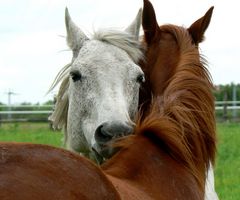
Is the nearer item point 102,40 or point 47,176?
point 47,176

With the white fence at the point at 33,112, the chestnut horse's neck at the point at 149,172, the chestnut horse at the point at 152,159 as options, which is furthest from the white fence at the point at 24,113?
the chestnut horse's neck at the point at 149,172

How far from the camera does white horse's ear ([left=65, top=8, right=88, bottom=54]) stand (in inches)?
175

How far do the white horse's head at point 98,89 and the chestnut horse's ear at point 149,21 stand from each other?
10cm

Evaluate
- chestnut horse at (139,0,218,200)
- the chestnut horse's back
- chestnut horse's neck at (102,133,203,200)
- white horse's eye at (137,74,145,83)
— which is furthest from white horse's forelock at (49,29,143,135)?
the chestnut horse's back

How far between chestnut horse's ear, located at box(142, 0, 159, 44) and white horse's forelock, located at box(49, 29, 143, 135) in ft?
0.37

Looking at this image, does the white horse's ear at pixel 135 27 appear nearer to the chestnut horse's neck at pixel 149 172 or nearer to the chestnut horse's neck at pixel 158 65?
the chestnut horse's neck at pixel 158 65

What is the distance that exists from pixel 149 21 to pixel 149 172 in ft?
6.13

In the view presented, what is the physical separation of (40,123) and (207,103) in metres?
20.3

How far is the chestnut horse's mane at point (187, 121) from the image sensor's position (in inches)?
120

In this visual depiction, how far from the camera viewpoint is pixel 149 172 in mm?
2881

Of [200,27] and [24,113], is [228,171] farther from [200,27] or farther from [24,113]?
[24,113]

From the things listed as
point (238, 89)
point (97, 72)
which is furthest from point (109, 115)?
point (238, 89)

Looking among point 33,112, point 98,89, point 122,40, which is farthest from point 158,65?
point 33,112

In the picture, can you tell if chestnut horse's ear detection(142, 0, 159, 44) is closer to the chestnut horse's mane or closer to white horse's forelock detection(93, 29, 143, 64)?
white horse's forelock detection(93, 29, 143, 64)
